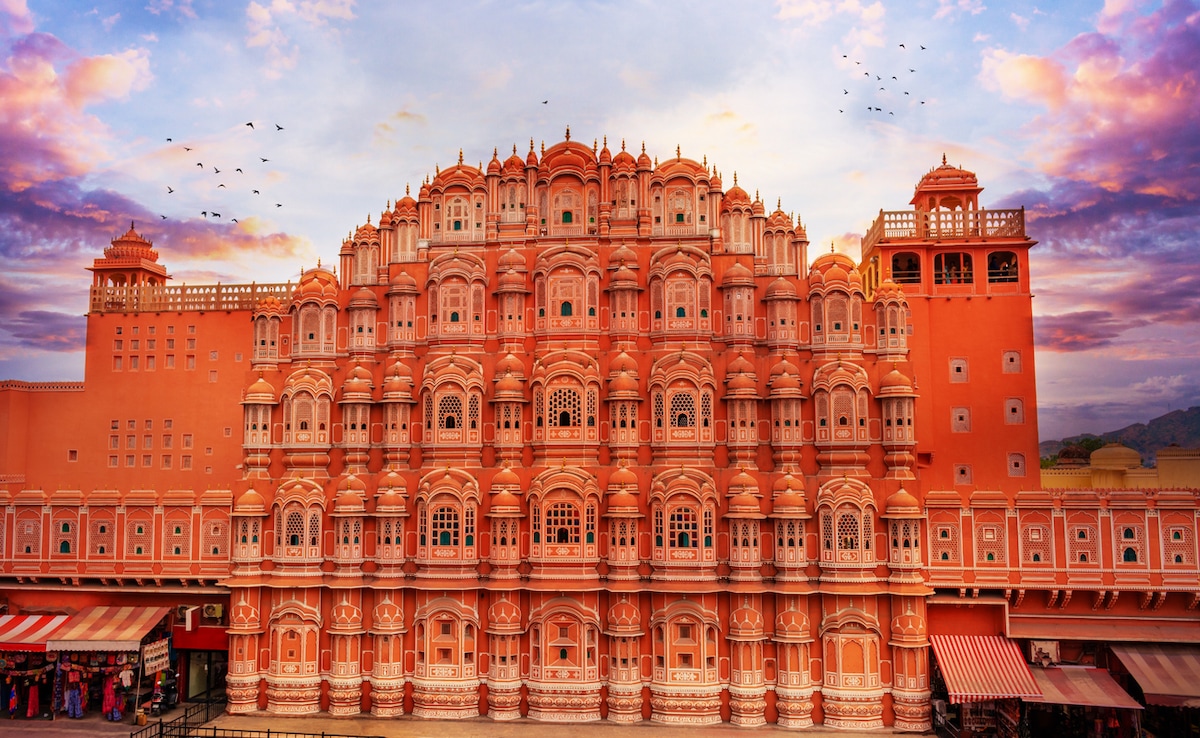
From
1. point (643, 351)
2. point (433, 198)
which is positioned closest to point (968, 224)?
point (643, 351)

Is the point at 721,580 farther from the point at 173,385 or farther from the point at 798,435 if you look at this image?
the point at 173,385

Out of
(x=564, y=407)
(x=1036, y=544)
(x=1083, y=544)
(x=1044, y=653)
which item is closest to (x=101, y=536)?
(x=564, y=407)

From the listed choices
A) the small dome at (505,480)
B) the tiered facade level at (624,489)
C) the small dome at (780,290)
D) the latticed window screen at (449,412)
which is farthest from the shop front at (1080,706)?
the latticed window screen at (449,412)

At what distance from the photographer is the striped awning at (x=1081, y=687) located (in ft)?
100.0

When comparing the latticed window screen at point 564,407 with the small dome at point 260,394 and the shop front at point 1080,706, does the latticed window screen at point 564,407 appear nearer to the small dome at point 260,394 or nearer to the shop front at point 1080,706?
the small dome at point 260,394

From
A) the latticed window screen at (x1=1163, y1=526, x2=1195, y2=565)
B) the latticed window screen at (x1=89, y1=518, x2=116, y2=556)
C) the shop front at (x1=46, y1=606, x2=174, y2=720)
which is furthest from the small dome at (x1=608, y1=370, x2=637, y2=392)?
the latticed window screen at (x1=89, y1=518, x2=116, y2=556)

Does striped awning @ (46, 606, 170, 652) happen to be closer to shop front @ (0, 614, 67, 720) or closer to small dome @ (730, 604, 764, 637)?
shop front @ (0, 614, 67, 720)

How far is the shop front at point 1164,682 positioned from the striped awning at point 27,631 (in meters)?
41.1

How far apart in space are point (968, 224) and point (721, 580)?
793 inches

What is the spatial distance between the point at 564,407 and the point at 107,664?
68.5 feet

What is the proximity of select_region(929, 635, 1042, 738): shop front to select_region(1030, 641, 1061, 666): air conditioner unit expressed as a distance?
99cm

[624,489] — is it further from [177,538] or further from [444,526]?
[177,538]

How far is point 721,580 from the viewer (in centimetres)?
3325

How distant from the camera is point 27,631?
35.6 meters
